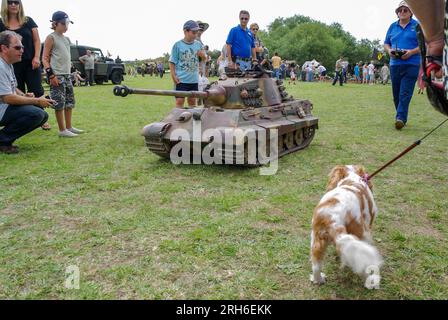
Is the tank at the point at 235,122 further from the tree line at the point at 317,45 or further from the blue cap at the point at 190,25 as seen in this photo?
the tree line at the point at 317,45

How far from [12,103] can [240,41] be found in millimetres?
4144

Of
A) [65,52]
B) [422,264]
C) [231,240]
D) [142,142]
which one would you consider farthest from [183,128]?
[422,264]

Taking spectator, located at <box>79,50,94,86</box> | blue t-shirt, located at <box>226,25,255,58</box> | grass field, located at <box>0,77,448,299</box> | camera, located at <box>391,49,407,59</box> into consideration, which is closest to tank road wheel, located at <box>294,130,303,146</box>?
grass field, located at <box>0,77,448,299</box>

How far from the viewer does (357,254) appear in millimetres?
2404

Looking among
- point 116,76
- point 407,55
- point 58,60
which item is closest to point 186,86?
point 58,60

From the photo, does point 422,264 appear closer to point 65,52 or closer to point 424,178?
point 424,178

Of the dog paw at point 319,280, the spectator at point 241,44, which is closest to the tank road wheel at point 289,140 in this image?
the spectator at point 241,44

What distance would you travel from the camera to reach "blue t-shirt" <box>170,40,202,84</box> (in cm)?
714

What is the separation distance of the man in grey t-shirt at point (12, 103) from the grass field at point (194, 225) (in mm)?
383

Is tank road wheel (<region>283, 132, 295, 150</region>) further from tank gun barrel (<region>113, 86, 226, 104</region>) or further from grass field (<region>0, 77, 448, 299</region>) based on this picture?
tank gun barrel (<region>113, 86, 226, 104</region>)

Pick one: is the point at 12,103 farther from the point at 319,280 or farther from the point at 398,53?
the point at 398,53

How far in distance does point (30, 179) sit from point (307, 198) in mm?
3368

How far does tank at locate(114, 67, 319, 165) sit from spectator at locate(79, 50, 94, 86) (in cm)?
1857
